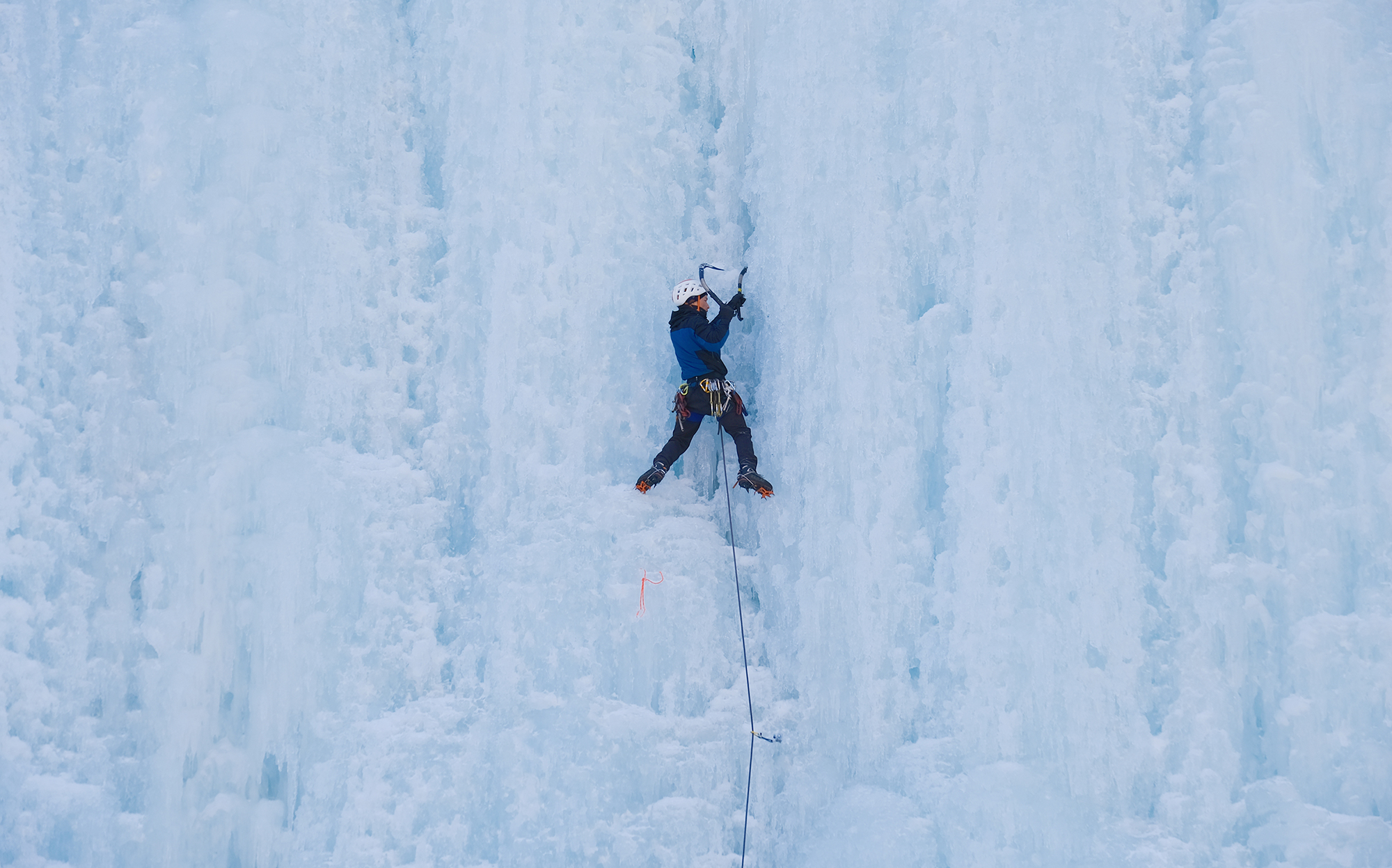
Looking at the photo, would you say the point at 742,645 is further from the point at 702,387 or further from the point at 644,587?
the point at 702,387

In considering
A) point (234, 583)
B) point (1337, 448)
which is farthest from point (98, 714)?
point (1337, 448)

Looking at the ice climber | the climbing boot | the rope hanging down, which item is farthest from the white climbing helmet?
the climbing boot

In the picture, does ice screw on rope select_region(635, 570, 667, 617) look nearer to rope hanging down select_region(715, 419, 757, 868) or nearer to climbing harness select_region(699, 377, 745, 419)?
rope hanging down select_region(715, 419, 757, 868)

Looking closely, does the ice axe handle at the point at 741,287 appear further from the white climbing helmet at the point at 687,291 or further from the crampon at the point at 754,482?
the crampon at the point at 754,482

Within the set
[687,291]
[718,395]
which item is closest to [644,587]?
[718,395]

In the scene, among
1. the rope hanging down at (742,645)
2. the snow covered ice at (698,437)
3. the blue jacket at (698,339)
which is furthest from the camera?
the rope hanging down at (742,645)

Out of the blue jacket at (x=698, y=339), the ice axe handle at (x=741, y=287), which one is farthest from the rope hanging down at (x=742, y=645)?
the ice axe handle at (x=741, y=287)

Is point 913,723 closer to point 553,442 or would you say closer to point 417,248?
point 553,442
